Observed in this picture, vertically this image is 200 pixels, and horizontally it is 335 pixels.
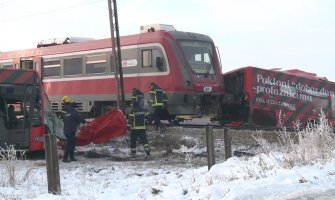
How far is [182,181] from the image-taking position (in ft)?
25.7

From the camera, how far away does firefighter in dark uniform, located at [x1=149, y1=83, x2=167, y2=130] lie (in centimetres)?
1540

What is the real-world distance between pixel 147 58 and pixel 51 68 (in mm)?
4754

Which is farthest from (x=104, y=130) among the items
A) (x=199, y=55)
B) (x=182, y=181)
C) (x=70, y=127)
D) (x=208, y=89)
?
(x=182, y=181)

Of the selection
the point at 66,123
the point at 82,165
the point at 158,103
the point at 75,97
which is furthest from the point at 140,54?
the point at 82,165

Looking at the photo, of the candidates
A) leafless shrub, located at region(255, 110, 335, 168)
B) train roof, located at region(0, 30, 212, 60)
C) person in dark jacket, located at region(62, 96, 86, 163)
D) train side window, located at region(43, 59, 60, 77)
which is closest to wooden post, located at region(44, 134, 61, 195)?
leafless shrub, located at region(255, 110, 335, 168)

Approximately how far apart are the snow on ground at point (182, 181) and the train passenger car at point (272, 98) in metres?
5.99

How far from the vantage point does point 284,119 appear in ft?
56.2

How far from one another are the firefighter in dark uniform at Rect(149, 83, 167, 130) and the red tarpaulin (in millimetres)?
1668

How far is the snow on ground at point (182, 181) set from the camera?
19.7ft

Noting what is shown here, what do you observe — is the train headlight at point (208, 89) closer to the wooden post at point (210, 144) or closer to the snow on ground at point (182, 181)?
the snow on ground at point (182, 181)

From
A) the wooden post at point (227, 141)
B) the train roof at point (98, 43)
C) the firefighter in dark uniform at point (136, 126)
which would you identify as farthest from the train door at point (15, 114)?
the wooden post at point (227, 141)

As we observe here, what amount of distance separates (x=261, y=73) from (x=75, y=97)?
6603 mm

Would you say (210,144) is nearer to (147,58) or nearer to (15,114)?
(15,114)

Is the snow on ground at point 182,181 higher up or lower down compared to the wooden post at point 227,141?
lower down
